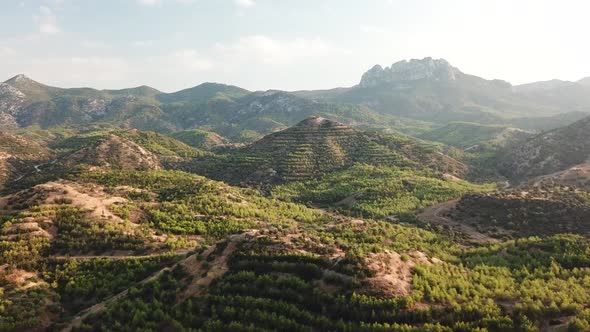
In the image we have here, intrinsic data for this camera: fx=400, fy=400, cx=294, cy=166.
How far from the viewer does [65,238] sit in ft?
183

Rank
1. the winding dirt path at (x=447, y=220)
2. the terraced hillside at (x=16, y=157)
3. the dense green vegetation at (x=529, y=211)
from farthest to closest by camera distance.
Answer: the terraced hillside at (x=16, y=157) → the dense green vegetation at (x=529, y=211) → the winding dirt path at (x=447, y=220)

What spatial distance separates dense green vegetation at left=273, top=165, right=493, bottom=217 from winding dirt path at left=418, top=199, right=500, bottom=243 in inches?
197

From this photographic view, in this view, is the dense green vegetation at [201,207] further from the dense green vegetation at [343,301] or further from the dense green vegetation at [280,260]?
the dense green vegetation at [343,301]

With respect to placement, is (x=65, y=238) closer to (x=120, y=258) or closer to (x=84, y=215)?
(x=84, y=215)

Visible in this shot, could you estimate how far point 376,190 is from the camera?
106 metres

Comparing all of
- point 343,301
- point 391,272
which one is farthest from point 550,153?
point 343,301

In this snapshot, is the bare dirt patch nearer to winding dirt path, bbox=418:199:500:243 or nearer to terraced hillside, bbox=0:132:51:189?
winding dirt path, bbox=418:199:500:243

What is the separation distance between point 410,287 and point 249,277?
14.3m

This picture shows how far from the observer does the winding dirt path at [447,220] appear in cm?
7119

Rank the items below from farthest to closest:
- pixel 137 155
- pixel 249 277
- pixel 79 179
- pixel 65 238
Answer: pixel 137 155
pixel 79 179
pixel 65 238
pixel 249 277

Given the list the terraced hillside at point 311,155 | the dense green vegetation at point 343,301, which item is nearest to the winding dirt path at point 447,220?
the dense green vegetation at point 343,301

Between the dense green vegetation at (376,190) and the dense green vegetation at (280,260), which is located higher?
the dense green vegetation at (280,260)

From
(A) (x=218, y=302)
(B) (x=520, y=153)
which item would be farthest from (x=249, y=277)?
(B) (x=520, y=153)

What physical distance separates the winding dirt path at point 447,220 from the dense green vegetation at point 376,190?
502 centimetres
